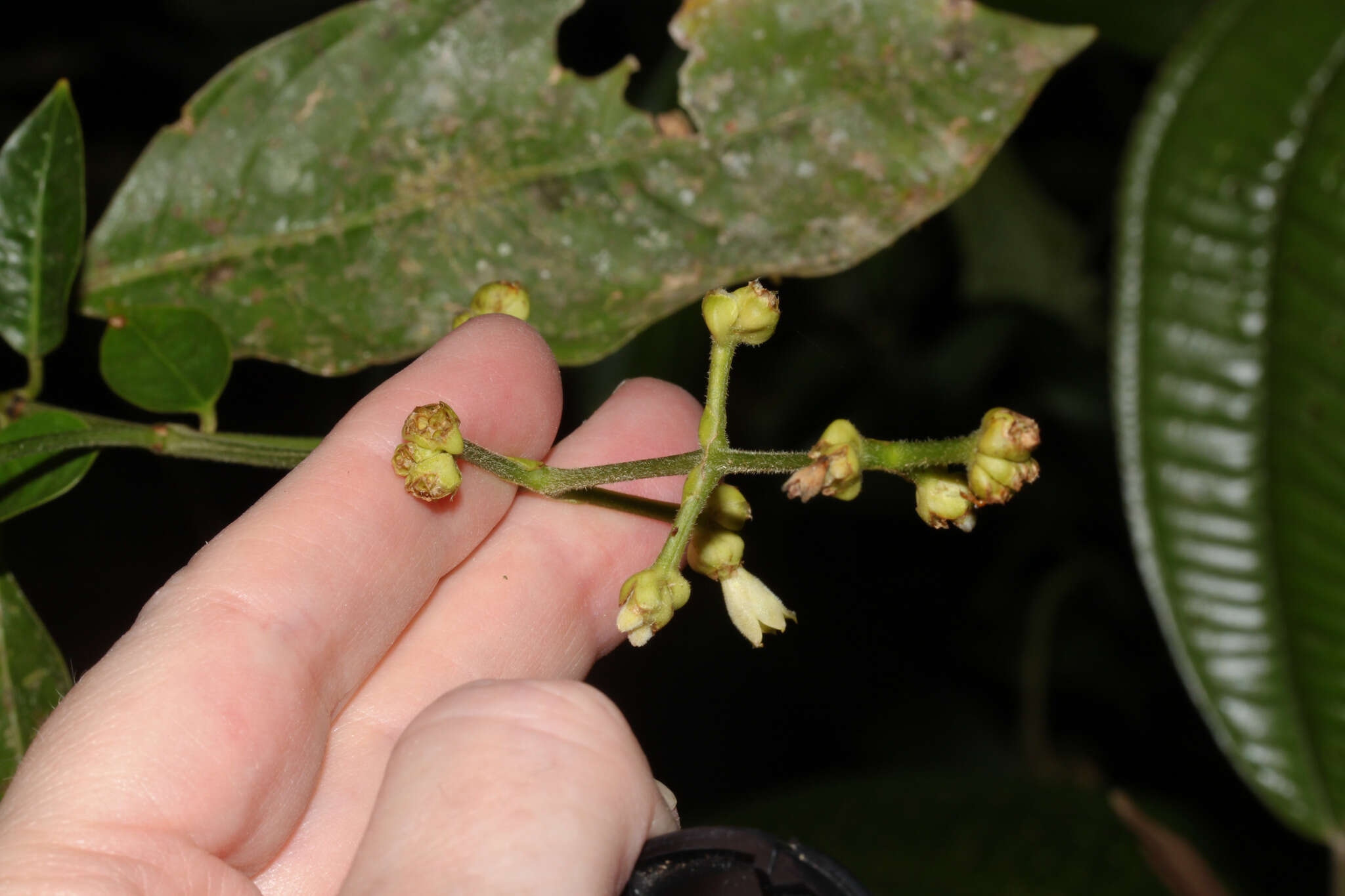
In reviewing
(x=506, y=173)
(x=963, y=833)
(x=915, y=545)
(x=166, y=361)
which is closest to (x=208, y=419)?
(x=166, y=361)

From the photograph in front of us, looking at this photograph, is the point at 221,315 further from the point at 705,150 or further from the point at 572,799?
the point at 572,799

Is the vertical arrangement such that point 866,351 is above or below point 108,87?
below

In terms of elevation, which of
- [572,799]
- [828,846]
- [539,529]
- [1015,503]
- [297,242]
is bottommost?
Answer: [1015,503]

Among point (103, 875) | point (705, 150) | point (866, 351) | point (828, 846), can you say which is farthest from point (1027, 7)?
point (103, 875)

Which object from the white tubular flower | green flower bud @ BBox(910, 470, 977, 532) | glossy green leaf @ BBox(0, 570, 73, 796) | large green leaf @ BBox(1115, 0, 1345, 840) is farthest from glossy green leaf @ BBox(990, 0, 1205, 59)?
glossy green leaf @ BBox(0, 570, 73, 796)

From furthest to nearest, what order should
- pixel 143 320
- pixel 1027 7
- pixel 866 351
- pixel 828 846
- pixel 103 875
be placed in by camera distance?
pixel 866 351, pixel 828 846, pixel 1027 7, pixel 143 320, pixel 103 875

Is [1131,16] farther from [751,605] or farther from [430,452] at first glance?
[430,452]

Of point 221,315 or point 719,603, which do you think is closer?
point 221,315
